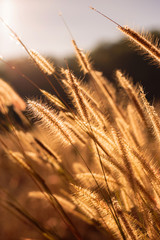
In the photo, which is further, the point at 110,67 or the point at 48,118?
the point at 110,67

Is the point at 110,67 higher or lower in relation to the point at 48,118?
higher

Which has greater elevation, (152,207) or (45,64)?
(45,64)

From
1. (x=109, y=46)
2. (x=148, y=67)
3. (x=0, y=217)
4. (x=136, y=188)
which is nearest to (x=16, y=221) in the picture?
(x=0, y=217)

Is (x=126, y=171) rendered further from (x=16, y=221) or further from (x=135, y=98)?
(x=16, y=221)

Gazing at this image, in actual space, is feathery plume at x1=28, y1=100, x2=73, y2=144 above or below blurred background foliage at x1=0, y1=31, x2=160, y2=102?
below

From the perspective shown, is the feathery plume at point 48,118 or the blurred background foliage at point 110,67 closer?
the feathery plume at point 48,118

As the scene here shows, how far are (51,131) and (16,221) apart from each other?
1652mm

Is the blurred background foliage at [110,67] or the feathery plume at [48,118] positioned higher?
the blurred background foliage at [110,67]

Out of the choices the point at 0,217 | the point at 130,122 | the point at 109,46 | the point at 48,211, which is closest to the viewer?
the point at 130,122

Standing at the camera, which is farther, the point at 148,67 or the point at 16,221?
the point at 148,67

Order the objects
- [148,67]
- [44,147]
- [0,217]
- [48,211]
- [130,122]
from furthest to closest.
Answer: [148,67] → [0,217] → [48,211] → [130,122] → [44,147]

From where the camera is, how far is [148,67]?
6215mm

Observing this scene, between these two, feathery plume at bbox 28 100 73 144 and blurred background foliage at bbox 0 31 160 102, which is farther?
blurred background foliage at bbox 0 31 160 102

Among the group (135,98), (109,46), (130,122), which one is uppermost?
(109,46)
